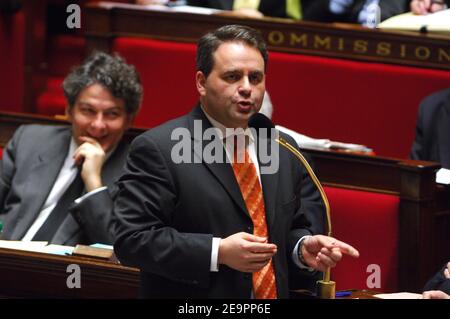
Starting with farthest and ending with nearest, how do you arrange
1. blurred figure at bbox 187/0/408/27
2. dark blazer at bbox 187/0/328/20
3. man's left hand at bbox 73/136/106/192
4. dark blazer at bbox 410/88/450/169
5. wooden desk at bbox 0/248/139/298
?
Result: dark blazer at bbox 187/0/328/20, blurred figure at bbox 187/0/408/27, dark blazer at bbox 410/88/450/169, man's left hand at bbox 73/136/106/192, wooden desk at bbox 0/248/139/298

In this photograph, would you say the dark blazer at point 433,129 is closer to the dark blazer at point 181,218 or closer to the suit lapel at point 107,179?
the suit lapel at point 107,179

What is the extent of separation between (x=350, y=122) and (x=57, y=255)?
109cm

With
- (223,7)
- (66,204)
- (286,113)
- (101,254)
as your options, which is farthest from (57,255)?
(223,7)

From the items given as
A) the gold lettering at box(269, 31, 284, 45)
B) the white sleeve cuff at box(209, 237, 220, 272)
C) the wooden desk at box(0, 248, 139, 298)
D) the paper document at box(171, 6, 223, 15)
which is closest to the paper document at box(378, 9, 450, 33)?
the gold lettering at box(269, 31, 284, 45)

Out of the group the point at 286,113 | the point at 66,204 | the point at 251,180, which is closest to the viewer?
the point at 251,180

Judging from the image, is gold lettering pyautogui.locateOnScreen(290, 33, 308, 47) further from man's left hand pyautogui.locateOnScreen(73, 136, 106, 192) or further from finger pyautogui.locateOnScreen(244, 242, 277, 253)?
finger pyautogui.locateOnScreen(244, 242, 277, 253)

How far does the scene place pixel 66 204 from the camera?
211 centimetres

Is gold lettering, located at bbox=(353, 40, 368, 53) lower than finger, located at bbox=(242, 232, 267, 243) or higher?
higher

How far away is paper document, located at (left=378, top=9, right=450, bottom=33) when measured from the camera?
258cm

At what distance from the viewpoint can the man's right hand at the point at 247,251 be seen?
126 cm

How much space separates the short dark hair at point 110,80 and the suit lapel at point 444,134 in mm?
657

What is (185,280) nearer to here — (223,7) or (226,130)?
(226,130)

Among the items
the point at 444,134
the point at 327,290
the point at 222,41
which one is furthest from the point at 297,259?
the point at 444,134

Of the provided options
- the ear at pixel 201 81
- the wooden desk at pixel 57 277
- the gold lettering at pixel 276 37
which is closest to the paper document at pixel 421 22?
the gold lettering at pixel 276 37
